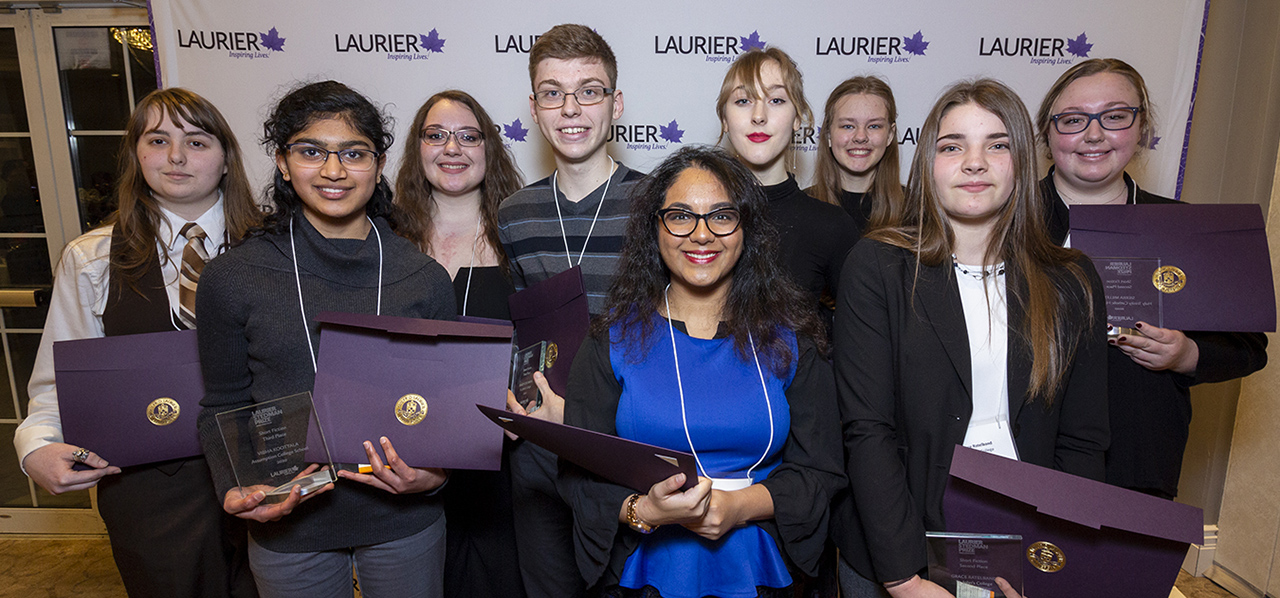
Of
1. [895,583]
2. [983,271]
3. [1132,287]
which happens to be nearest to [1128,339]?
[1132,287]

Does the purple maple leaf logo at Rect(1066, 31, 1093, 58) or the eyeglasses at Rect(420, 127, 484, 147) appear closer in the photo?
the eyeglasses at Rect(420, 127, 484, 147)

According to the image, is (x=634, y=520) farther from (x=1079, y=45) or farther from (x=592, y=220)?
(x=1079, y=45)

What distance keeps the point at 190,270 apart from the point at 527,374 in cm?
127

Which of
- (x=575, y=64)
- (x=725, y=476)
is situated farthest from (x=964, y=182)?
(x=575, y=64)

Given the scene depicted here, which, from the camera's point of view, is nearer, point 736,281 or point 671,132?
point 736,281

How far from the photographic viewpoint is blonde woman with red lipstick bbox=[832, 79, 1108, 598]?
5.59 feet

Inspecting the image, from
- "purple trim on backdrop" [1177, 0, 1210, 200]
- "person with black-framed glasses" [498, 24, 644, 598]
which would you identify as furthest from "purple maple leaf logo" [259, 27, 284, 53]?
"purple trim on backdrop" [1177, 0, 1210, 200]

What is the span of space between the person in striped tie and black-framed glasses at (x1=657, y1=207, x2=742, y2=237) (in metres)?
1.60

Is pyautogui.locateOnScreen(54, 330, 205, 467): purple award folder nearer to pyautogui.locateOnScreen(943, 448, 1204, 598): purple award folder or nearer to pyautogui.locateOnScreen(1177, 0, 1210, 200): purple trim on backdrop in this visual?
A: pyautogui.locateOnScreen(943, 448, 1204, 598): purple award folder

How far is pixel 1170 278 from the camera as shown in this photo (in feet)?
6.51

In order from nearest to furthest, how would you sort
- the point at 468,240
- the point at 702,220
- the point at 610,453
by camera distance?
the point at 610,453 → the point at 702,220 → the point at 468,240

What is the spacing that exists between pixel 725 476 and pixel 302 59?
10.9ft

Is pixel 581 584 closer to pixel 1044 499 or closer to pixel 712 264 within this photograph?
pixel 712 264

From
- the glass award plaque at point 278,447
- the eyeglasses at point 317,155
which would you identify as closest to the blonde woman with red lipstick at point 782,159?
the eyeglasses at point 317,155
